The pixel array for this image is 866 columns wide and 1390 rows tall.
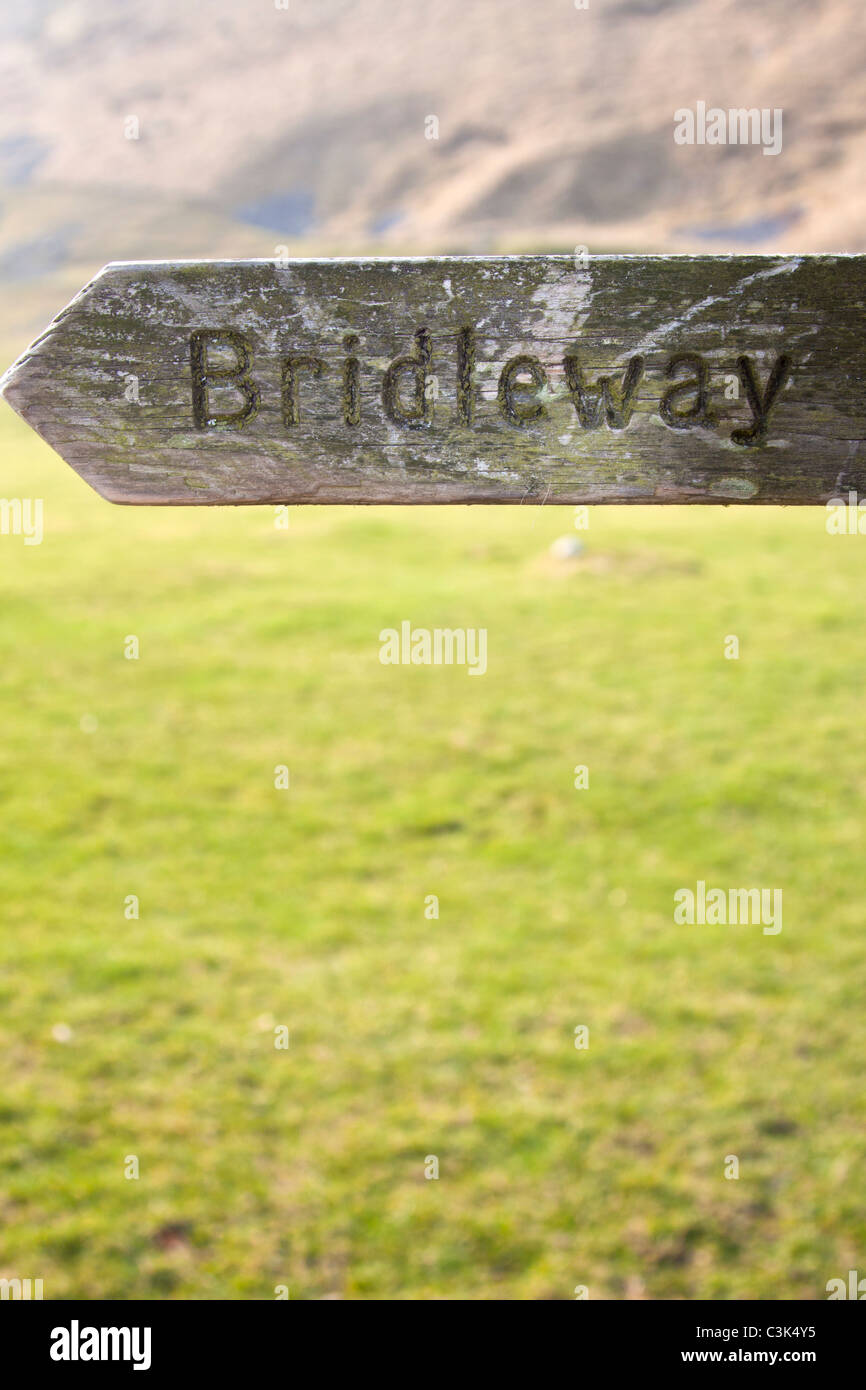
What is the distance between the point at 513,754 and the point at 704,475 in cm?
528

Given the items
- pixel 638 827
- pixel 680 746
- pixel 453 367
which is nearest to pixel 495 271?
pixel 453 367

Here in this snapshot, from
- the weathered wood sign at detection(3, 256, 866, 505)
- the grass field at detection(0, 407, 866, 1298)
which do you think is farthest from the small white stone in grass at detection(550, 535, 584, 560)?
the weathered wood sign at detection(3, 256, 866, 505)

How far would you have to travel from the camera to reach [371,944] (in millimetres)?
4562

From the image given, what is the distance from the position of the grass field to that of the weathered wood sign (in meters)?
2.59

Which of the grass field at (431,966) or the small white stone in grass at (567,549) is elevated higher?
the small white stone in grass at (567,549)

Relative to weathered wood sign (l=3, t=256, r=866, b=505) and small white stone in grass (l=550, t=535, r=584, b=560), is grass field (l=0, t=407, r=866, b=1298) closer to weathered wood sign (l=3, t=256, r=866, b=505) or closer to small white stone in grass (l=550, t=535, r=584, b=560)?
small white stone in grass (l=550, t=535, r=584, b=560)

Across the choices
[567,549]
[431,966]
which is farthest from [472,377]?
[567,549]

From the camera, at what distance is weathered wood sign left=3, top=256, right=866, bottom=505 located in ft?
4.16

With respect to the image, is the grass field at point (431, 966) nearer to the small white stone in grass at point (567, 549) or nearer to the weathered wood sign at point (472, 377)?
the small white stone in grass at point (567, 549)

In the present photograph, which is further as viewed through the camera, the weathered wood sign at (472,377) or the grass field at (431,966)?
the grass field at (431,966)

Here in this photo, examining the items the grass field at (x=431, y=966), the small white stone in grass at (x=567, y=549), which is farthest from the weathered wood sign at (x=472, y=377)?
the small white stone in grass at (x=567, y=549)

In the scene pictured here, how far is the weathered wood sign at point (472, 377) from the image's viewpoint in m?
1.27

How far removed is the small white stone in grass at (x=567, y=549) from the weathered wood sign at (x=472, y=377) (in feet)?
33.1

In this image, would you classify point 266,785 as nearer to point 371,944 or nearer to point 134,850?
point 134,850
